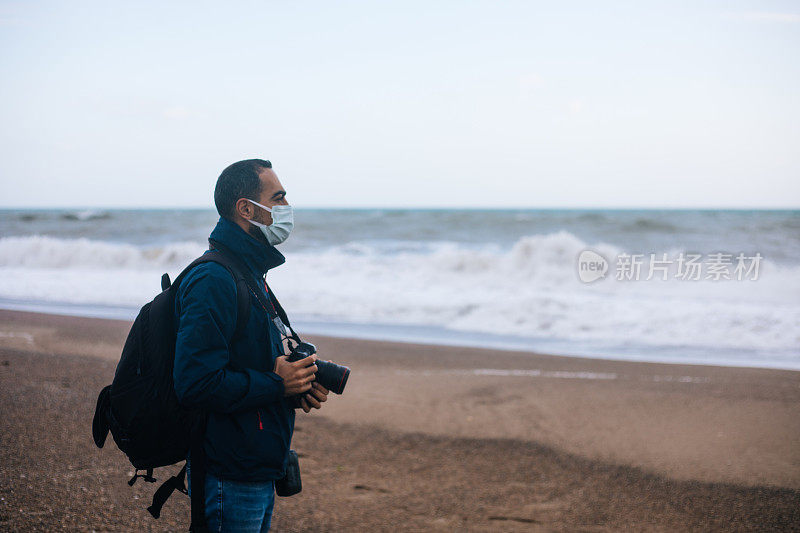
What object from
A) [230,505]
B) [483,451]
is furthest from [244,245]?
[483,451]

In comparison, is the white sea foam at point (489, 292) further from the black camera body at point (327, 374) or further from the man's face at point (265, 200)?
the man's face at point (265, 200)

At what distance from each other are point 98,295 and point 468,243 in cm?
2003

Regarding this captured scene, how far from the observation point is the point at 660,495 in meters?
4.32

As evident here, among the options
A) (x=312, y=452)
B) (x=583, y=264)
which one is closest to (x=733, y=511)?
(x=312, y=452)

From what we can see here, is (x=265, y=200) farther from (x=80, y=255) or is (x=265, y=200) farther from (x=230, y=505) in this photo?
(x=80, y=255)

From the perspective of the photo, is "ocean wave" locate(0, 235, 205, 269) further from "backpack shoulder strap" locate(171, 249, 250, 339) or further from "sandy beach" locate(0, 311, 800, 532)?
"backpack shoulder strap" locate(171, 249, 250, 339)

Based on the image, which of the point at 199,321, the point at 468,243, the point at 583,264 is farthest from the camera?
the point at 468,243

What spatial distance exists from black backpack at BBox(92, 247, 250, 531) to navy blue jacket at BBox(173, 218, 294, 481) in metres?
0.04

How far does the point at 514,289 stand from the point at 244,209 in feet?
47.9

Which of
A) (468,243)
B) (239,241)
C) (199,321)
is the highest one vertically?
(239,241)

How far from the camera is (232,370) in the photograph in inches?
79.7

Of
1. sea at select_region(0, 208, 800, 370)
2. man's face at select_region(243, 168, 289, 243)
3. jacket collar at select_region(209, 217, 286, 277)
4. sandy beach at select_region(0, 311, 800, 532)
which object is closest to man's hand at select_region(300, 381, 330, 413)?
jacket collar at select_region(209, 217, 286, 277)

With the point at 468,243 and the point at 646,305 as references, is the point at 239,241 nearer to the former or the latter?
the point at 646,305

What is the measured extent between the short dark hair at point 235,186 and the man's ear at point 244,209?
0.05 feet
